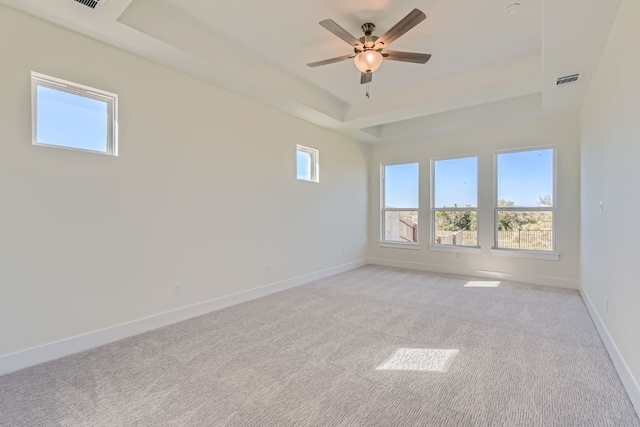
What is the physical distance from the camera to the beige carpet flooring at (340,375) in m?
1.78

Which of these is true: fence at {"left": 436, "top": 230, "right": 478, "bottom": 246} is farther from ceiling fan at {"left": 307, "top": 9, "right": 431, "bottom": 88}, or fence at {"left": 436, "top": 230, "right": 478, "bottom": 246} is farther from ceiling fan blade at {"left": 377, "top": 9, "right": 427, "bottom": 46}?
ceiling fan blade at {"left": 377, "top": 9, "right": 427, "bottom": 46}

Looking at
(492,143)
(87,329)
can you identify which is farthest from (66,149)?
(492,143)

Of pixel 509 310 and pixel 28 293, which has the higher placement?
pixel 28 293

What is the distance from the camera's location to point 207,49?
9.92 feet

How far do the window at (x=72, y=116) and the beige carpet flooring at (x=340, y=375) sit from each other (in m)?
1.80

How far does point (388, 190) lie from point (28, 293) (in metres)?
5.79

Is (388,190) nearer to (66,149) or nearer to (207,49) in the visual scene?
(207,49)

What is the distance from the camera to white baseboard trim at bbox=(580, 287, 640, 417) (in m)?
1.82

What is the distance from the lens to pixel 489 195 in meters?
5.24

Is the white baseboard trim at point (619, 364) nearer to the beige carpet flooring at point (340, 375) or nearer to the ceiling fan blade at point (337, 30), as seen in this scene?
the beige carpet flooring at point (340, 375)

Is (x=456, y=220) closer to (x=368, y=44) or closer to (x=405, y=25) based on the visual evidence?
(x=368, y=44)

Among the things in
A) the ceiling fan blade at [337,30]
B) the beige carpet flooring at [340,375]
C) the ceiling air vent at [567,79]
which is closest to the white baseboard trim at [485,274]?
the beige carpet flooring at [340,375]

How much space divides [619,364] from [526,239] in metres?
3.17

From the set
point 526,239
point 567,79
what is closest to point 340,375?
point 567,79
